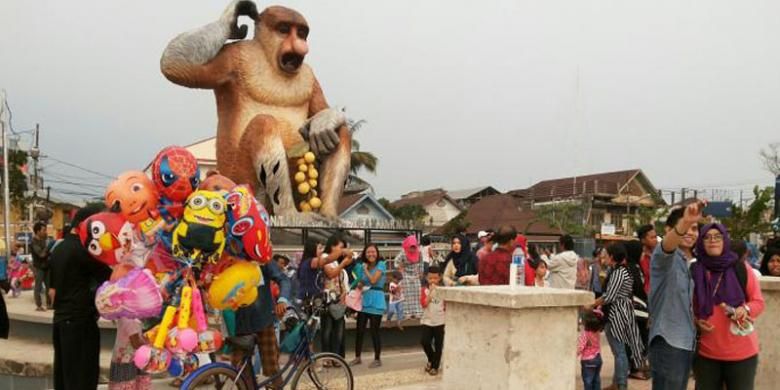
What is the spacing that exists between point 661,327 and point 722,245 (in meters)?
0.67

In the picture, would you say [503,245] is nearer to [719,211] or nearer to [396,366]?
[396,366]

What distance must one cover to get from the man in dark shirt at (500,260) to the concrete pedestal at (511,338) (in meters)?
2.29

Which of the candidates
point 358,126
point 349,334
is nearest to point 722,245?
point 349,334

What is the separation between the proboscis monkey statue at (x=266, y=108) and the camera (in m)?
11.6

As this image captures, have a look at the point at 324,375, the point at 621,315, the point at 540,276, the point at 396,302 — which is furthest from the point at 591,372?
the point at 396,302

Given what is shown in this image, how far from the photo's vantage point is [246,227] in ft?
14.1

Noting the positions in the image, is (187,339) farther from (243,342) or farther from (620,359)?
(620,359)

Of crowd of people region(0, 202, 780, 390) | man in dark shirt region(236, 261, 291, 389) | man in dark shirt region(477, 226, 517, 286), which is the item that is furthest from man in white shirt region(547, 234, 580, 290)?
man in dark shirt region(236, 261, 291, 389)

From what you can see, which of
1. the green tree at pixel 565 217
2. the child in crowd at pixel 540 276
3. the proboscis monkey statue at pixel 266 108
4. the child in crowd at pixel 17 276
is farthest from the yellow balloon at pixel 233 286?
the green tree at pixel 565 217

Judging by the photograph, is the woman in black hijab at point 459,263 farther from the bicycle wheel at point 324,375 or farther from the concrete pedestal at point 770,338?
the concrete pedestal at point 770,338

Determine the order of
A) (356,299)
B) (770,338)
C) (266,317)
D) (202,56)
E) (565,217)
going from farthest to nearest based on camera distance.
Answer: (565,217)
(202,56)
(356,299)
(770,338)
(266,317)

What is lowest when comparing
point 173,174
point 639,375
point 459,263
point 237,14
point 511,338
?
point 639,375

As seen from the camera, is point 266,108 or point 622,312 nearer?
point 622,312

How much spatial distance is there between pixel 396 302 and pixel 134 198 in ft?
17.1
